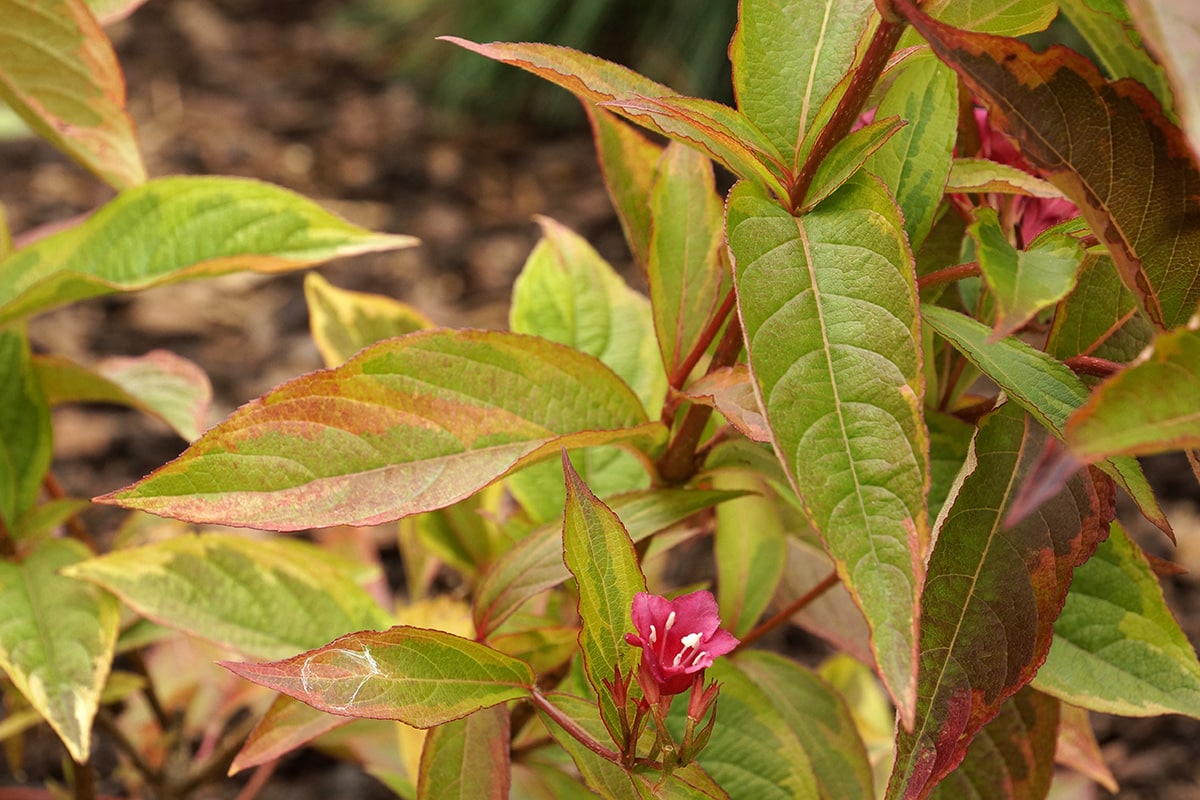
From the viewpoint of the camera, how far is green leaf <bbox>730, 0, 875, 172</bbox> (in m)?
0.61

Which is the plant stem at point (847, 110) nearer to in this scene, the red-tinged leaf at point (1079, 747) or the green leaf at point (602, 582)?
the green leaf at point (602, 582)

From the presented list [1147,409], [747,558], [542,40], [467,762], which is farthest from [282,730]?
[542,40]

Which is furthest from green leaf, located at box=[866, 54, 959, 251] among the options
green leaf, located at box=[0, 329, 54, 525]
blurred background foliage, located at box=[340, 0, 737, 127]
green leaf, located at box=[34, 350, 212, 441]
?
blurred background foliage, located at box=[340, 0, 737, 127]

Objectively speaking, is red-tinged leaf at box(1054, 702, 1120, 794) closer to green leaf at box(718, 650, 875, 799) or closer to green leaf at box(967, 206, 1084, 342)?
green leaf at box(718, 650, 875, 799)

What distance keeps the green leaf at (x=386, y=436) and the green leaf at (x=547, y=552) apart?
0.05 meters

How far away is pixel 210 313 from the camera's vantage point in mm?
2457

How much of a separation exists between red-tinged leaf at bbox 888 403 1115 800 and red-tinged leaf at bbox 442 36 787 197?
19cm

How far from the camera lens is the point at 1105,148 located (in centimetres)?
51

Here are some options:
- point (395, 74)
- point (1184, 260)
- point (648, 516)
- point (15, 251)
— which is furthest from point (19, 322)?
point (395, 74)

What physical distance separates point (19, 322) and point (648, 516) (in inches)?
22.1

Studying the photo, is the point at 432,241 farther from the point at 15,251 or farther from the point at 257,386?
the point at 15,251

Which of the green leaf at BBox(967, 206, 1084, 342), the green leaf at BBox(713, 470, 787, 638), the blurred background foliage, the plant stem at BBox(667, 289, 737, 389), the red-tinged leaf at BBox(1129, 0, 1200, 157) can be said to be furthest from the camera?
the blurred background foliage

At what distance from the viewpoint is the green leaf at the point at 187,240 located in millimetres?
883

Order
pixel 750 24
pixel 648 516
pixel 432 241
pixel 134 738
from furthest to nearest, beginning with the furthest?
pixel 432 241 < pixel 134 738 < pixel 648 516 < pixel 750 24
